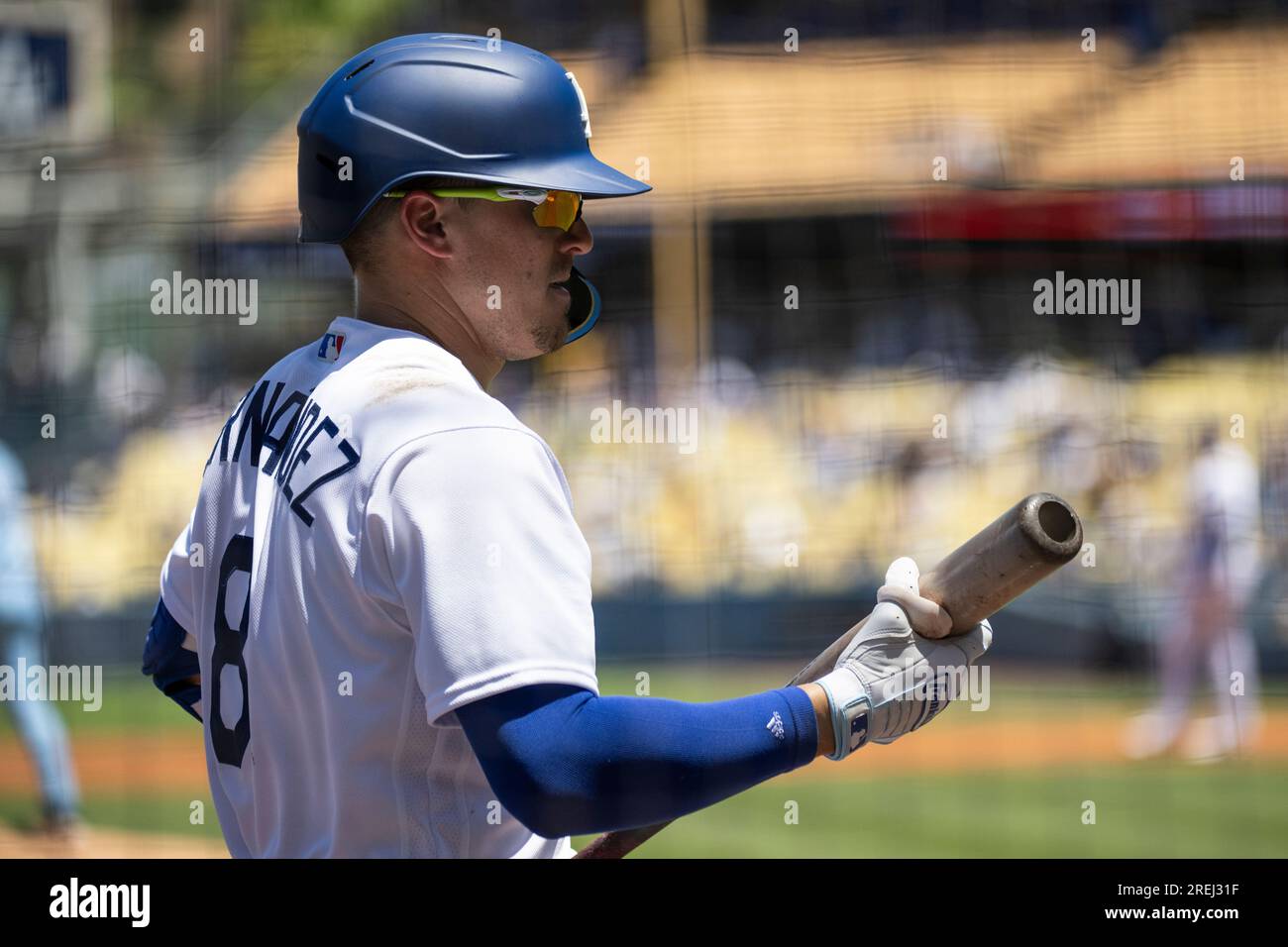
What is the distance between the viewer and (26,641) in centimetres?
564

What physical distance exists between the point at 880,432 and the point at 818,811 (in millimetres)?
3432

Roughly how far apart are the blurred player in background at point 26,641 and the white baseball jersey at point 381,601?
4422 millimetres

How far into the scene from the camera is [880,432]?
911cm

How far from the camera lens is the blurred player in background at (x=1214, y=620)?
7.55 meters

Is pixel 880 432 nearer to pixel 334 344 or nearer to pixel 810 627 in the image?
pixel 810 627

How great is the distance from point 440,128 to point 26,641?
491 centimetres

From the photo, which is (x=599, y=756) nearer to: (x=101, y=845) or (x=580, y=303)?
(x=580, y=303)

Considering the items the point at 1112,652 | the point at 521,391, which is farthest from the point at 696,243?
the point at 1112,652
